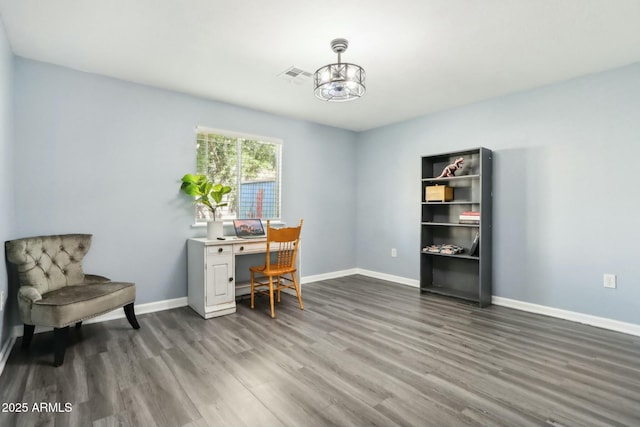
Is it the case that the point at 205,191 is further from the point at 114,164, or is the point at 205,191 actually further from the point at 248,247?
the point at 114,164

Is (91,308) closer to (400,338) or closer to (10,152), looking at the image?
(10,152)

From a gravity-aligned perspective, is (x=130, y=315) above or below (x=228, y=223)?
below

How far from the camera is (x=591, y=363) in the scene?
7.80 ft

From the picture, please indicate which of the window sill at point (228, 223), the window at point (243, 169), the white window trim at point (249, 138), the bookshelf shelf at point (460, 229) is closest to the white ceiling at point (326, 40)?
the white window trim at point (249, 138)

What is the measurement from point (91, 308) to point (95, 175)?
1358 mm

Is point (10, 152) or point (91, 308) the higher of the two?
point (10, 152)

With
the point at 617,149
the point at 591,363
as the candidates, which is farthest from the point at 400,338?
the point at 617,149

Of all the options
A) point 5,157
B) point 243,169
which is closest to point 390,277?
point 243,169

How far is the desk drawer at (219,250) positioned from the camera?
3370 mm

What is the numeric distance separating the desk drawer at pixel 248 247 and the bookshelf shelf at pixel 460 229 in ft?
6.94

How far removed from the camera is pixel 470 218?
391 centimetres

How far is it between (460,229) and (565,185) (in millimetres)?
1249

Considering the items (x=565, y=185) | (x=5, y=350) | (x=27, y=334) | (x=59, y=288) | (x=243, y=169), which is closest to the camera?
(x=5, y=350)

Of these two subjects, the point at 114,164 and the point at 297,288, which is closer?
the point at 114,164
